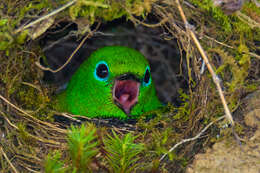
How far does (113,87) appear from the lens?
375 cm

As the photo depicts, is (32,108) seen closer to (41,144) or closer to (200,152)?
(41,144)

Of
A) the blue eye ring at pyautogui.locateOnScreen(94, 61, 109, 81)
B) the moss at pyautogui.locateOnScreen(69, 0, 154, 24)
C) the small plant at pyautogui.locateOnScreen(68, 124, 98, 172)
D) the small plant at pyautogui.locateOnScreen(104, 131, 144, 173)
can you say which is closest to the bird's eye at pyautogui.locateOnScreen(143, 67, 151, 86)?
the blue eye ring at pyautogui.locateOnScreen(94, 61, 109, 81)

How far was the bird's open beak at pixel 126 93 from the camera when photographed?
12.5ft

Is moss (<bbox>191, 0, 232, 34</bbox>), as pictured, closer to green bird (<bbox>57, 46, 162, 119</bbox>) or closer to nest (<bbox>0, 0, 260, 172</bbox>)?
nest (<bbox>0, 0, 260, 172</bbox>)

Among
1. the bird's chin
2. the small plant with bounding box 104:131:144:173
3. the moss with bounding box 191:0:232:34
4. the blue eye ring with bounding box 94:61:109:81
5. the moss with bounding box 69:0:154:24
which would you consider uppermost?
the moss with bounding box 69:0:154:24

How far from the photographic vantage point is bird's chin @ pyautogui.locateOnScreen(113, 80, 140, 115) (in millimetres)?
3801

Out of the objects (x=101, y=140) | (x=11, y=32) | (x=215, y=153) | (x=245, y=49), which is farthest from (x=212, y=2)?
(x=11, y=32)

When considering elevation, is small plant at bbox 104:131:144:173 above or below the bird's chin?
below

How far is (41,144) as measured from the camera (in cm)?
301

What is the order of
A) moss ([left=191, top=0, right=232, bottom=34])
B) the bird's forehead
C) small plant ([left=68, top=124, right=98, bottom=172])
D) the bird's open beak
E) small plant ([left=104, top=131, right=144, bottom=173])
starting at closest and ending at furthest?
small plant ([left=68, top=124, right=98, bottom=172]) → small plant ([left=104, top=131, right=144, bottom=173]) → moss ([left=191, top=0, right=232, bottom=34]) → the bird's forehead → the bird's open beak

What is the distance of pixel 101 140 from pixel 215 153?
3.70ft

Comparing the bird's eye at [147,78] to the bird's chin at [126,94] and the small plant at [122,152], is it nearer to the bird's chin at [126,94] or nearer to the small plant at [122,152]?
the bird's chin at [126,94]

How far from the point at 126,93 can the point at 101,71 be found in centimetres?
46

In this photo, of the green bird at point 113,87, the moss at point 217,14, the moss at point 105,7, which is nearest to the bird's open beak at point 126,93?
the green bird at point 113,87
